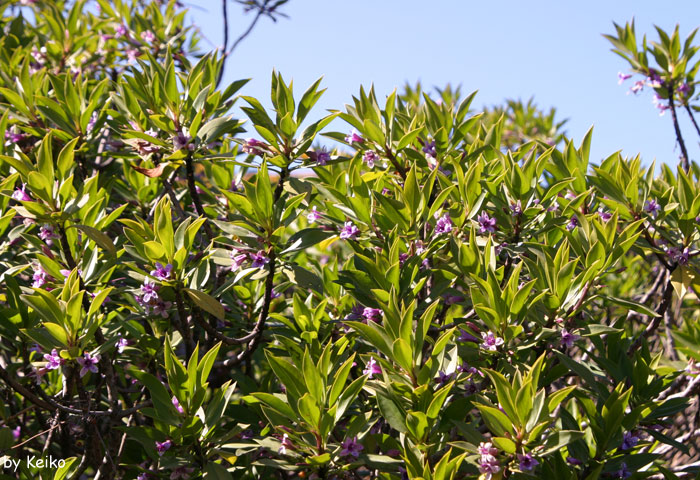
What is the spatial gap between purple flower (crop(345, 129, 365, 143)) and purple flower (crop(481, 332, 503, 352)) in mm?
1061

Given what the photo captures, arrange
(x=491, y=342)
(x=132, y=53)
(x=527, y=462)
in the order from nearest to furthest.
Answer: (x=527, y=462) < (x=491, y=342) < (x=132, y=53)

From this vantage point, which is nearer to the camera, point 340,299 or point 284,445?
point 284,445

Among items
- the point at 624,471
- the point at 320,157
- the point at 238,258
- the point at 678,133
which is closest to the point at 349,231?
the point at 320,157

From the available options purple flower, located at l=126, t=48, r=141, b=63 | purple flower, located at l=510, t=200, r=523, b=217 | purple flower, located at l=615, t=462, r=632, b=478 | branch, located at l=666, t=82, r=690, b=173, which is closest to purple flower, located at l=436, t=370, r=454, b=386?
purple flower, located at l=615, t=462, r=632, b=478

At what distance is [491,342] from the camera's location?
2039 millimetres

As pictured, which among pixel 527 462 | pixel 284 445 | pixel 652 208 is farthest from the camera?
pixel 652 208

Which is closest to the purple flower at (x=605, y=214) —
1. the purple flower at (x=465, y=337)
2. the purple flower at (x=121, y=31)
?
the purple flower at (x=465, y=337)

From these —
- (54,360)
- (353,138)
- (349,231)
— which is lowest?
(54,360)

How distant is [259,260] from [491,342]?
0.85 m

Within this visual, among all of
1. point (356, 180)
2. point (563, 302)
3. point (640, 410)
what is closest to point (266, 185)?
point (356, 180)

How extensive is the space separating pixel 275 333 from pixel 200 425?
0.58 meters

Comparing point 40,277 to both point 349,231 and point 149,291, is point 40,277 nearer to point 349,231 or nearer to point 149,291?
point 149,291

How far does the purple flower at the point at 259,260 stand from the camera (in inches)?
86.7

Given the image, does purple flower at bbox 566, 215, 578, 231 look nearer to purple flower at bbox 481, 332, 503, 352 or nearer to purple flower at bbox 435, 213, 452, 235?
purple flower at bbox 435, 213, 452, 235
